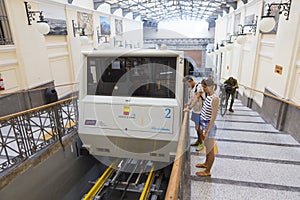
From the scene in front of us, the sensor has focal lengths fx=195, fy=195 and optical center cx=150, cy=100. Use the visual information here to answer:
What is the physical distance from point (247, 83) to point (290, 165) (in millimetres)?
5817

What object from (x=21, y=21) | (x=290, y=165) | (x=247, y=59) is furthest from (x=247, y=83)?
(x=21, y=21)

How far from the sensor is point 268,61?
21.8 ft

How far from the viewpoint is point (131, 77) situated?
367cm

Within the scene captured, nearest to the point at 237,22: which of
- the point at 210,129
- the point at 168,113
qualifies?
the point at 168,113

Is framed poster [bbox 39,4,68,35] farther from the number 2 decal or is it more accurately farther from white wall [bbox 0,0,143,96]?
the number 2 decal

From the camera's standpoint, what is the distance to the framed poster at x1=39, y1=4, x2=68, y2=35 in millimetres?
7364

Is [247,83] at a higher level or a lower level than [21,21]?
lower

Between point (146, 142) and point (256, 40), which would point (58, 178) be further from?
point (256, 40)

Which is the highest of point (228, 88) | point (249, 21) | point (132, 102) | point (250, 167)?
point (249, 21)

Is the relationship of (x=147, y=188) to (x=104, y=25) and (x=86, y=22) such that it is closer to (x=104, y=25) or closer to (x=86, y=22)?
(x=86, y=22)

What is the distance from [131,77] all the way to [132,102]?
0.59m

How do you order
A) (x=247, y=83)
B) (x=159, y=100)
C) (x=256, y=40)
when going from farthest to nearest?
1. (x=247, y=83)
2. (x=256, y=40)
3. (x=159, y=100)

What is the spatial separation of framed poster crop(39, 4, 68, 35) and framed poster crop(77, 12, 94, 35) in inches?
50.4

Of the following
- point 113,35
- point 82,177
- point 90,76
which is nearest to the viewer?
point 90,76
